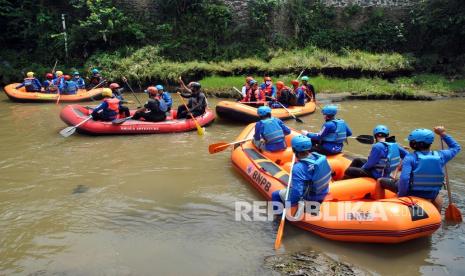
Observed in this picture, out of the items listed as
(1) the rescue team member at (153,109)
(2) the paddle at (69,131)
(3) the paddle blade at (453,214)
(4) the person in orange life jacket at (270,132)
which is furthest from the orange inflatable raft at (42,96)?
(3) the paddle blade at (453,214)

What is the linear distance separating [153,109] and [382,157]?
19.7ft

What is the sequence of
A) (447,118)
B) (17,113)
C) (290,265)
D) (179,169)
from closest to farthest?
1. (290,265)
2. (179,169)
3. (447,118)
4. (17,113)

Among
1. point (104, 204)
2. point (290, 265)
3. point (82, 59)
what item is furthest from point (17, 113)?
point (290, 265)

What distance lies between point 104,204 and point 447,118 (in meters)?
9.06

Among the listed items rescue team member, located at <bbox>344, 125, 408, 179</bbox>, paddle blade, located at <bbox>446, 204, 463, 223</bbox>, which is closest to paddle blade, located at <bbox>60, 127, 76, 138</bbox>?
rescue team member, located at <bbox>344, 125, 408, 179</bbox>

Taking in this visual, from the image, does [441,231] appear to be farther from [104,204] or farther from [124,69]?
[124,69]

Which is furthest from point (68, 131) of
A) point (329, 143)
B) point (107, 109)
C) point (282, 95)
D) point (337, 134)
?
point (337, 134)

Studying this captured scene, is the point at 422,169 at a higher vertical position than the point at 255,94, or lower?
higher

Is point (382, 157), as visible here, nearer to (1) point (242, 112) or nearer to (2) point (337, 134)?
(2) point (337, 134)

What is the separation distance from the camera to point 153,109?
32.9 feet

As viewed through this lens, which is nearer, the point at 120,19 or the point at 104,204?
the point at 104,204

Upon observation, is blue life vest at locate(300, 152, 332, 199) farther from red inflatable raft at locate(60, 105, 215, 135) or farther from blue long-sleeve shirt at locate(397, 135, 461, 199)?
red inflatable raft at locate(60, 105, 215, 135)

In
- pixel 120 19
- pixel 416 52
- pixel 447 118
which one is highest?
pixel 120 19

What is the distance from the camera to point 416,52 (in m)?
17.8
